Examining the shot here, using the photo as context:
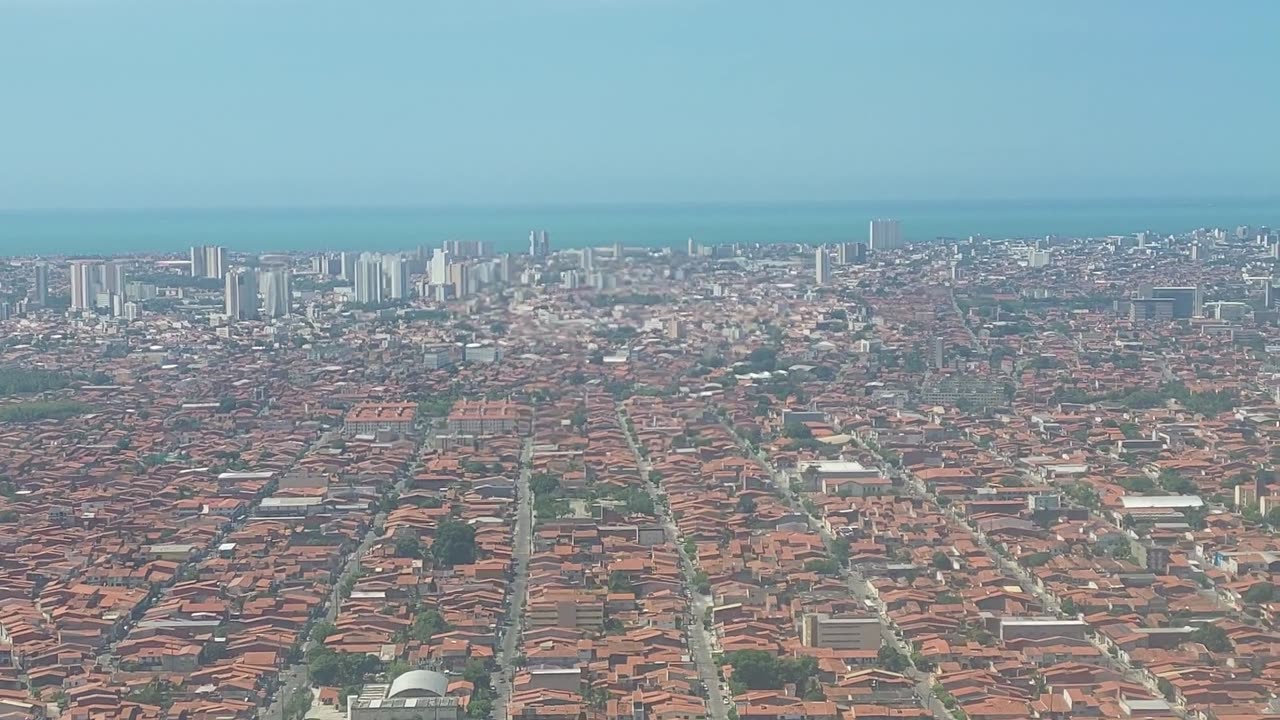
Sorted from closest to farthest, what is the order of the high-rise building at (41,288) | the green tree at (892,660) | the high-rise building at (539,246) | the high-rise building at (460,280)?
the green tree at (892,660)
the high-rise building at (460,280)
the high-rise building at (41,288)
the high-rise building at (539,246)

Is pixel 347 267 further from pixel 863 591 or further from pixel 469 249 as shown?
pixel 863 591

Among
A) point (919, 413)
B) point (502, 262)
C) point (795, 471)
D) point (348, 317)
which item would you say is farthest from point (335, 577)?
point (502, 262)

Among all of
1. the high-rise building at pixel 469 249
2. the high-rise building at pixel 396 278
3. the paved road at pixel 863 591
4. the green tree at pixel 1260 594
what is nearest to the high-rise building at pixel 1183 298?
the high-rise building at pixel 396 278

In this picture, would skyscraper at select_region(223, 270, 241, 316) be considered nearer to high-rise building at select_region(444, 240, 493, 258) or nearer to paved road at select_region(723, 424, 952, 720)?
high-rise building at select_region(444, 240, 493, 258)

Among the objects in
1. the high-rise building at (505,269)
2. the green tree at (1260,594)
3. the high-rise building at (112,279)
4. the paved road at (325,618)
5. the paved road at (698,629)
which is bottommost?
the paved road at (325,618)

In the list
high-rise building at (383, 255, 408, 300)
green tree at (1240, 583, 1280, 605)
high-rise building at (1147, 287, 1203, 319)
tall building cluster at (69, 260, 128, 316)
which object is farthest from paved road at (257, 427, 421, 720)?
tall building cluster at (69, 260, 128, 316)

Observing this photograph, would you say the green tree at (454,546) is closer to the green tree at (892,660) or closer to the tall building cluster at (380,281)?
the green tree at (892,660)
